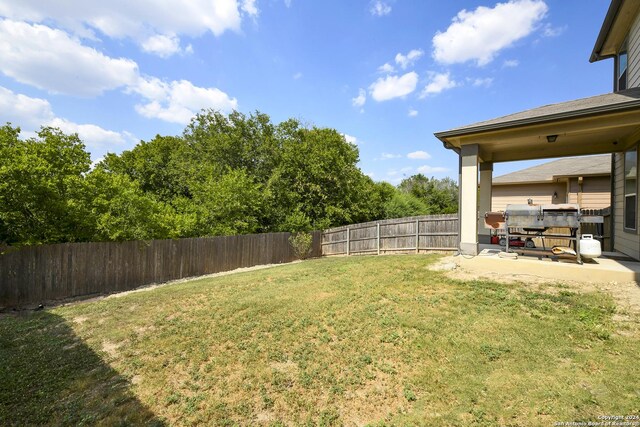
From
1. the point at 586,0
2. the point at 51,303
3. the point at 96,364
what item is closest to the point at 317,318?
the point at 96,364

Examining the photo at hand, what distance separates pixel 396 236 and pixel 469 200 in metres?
6.65

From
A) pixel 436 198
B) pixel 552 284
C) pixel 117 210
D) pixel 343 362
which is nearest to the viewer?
pixel 343 362

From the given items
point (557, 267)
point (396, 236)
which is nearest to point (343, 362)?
point (557, 267)

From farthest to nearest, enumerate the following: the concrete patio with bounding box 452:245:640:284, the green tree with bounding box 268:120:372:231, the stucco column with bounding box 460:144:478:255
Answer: the green tree with bounding box 268:120:372:231, the stucco column with bounding box 460:144:478:255, the concrete patio with bounding box 452:245:640:284

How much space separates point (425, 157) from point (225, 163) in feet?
90.0

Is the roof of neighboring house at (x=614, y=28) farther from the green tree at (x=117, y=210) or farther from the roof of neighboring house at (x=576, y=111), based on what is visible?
the green tree at (x=117, y=210)

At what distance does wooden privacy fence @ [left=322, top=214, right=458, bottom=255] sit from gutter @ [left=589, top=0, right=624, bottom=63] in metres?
6.70

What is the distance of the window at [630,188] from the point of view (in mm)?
6645

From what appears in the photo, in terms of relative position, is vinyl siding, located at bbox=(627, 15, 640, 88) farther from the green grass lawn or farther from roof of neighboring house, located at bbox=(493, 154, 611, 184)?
roof of neighboring house, located at bbox=(493, 154, 611, 184)

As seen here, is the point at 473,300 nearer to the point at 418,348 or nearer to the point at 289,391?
the point at 418,348

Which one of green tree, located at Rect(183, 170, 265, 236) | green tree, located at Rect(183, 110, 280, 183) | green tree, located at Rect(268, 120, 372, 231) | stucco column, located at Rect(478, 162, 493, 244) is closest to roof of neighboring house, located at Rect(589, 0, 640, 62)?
stucco column, located at Rect(478, 162, 493, 244)

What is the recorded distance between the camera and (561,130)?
6.31 metres

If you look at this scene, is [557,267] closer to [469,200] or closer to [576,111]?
[469,200]

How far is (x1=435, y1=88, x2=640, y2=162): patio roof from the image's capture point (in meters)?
5.68
